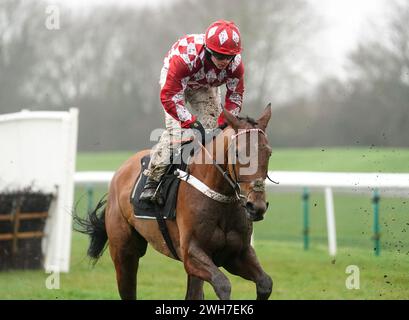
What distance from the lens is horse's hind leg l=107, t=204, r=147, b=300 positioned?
604cm

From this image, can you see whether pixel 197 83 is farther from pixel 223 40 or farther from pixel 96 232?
pixel 96 232

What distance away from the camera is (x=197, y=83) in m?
5.40

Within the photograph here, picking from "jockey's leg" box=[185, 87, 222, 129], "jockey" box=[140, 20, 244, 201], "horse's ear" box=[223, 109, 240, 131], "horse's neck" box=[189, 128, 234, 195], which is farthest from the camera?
"jockey's leg" box=[185, 87, 222, 129]

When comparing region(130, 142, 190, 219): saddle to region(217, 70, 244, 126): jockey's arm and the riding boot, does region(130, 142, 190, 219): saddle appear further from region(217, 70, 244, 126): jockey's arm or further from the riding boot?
region(217, 70, 244, 126): jockey's arm

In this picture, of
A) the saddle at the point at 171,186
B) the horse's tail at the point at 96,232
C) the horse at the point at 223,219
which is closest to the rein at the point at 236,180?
the horse at the point at 223,219

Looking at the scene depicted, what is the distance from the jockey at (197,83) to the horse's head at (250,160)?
49cm

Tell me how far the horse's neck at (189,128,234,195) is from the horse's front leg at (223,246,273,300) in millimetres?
427

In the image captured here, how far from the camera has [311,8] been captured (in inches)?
985

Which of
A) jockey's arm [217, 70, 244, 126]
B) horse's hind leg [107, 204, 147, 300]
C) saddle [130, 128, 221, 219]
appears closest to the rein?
saddle [130, 128, 221, 219]

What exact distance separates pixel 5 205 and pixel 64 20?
2196 centimetres

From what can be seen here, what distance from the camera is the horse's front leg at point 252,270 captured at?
4895 mm

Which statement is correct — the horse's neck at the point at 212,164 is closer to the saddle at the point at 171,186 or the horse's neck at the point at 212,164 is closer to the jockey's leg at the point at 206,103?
the saddle at the point at 171,186

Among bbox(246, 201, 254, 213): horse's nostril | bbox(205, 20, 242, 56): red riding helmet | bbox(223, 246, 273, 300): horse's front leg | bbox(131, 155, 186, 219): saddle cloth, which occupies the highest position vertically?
bbox(205, 20, 242, 56): red riding helmet

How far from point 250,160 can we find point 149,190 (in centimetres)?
117
